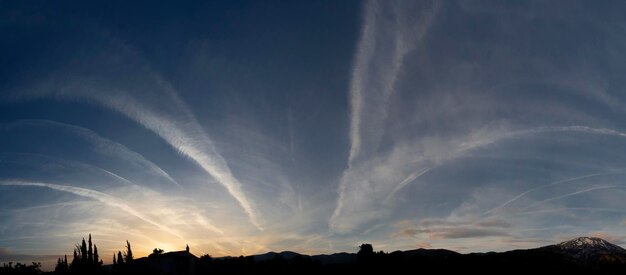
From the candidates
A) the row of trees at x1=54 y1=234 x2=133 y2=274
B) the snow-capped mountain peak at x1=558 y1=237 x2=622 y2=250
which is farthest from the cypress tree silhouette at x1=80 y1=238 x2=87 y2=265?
the snow-capped mountain peak at x1=558 y1=237 x2=622 y2=250

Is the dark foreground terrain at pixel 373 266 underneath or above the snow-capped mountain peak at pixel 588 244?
above

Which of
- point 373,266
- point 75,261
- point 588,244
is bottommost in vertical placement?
point 588,244

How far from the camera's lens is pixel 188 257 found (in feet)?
264

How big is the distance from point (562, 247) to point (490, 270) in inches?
3927

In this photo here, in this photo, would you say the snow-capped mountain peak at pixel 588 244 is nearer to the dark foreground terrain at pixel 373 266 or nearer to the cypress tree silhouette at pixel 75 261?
the dark foreground terrain at pixel 373 266

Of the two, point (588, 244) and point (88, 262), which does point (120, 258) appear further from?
point (588, 244)

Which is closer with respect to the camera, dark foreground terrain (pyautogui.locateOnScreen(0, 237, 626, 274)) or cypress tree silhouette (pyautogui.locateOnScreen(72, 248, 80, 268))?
dark foreground terrain (pyautogui.locateOnScreen(0, 237, 626, 274))

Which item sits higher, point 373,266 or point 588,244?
point 373,266

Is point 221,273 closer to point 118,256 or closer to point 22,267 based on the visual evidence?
point 118,256

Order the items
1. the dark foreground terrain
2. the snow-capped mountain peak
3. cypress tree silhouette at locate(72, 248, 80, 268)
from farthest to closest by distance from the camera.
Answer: the snow-capped mountain peak
cypress tree silhouette at locate(72, 248, 80, 268)
the dark foreground terrain

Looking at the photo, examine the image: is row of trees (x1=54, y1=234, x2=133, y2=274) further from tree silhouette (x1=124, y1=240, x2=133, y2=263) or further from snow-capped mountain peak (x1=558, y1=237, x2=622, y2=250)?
snow-capped mountain peak (x1=558, y1=237, x2=622, y2=250)

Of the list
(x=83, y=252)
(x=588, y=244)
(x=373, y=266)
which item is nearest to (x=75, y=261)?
(x=83, y=252)

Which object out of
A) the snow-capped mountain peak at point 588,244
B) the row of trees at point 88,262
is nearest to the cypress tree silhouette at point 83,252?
the row of trees at point 88,262

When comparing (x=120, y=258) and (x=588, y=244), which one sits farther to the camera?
(x=588, y=244)
